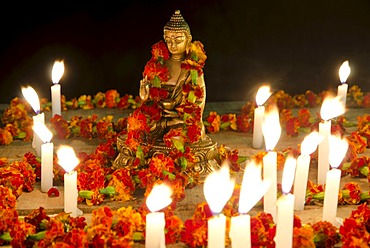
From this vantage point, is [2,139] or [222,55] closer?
[2,139]

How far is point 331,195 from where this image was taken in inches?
192

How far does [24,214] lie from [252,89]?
11.5ft

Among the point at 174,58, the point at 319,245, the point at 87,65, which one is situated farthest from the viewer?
the point at 87,65

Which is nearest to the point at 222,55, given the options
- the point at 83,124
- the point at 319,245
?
the point at 83,124

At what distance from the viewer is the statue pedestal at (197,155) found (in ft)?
18.3

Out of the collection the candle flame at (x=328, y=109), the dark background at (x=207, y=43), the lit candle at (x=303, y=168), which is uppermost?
the dark background at (x=207, y=43)

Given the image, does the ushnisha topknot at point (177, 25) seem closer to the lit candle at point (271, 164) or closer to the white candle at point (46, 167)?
the lit candle at point (271, 164)

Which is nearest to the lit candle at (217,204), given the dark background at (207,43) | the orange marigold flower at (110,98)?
the orange marigold flower at (110,98)

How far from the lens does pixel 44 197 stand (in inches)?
209

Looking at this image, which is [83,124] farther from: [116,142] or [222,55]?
[222,55]

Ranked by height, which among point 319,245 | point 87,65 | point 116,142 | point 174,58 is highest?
point 87,65

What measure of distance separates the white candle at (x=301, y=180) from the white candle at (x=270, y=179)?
18 centimetres

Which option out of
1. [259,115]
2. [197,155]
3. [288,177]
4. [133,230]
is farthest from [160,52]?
[288,177]

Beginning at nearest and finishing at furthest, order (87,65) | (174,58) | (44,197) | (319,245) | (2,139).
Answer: (319,245)
(44,197)
(174,58)
(2,139)
(87,65)
